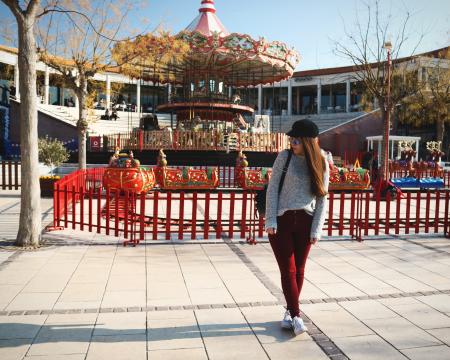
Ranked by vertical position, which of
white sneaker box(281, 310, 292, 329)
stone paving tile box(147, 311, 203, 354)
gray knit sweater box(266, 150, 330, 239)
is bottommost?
stone paving tile box(147, 311, 203, 354)

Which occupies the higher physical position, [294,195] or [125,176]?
[294,195]

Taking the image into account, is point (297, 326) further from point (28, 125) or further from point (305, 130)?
point (28, 125)

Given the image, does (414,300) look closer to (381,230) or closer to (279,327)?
(279,327)

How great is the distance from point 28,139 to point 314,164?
5221mm

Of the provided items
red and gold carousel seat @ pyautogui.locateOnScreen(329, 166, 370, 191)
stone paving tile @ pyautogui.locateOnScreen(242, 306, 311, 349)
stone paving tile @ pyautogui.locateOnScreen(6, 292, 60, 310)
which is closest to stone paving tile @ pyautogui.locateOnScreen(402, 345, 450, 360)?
stone paving tile @ pyautogui.locateOnScreen(242, 306, 311, 349)

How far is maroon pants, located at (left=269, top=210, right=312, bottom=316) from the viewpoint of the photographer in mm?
3984

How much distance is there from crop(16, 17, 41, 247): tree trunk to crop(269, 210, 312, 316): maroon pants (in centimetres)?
485

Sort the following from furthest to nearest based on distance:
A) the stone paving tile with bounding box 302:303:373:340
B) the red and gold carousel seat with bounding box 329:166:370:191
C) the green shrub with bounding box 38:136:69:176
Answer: the green shrub with bounding box 38:136:69:176 < the red and gold carousel seat with bounding box 329:166:370:191 < the stone paving tile with bounding box 302:303:373:340

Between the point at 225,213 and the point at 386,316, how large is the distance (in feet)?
24.7

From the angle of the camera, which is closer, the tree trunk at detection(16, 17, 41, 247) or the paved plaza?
the paved plaza

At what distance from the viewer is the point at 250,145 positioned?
23.2m

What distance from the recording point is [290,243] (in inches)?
157

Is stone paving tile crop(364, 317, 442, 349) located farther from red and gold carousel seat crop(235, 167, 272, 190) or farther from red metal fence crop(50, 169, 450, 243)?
red and gold carousel seat crop(235, 167, 272, 190)

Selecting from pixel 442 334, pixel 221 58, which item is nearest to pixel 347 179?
pixel 221 58
